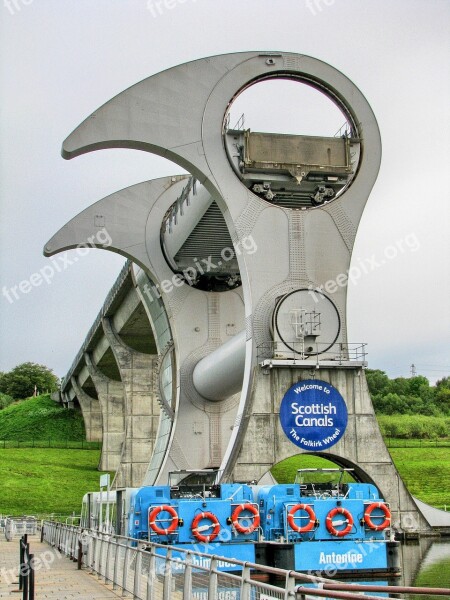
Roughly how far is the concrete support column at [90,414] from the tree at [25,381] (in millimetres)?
57825

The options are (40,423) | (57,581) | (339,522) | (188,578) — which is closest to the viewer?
(188,578)

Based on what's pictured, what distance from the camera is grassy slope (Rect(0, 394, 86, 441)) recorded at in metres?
101

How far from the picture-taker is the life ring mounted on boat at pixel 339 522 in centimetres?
2138

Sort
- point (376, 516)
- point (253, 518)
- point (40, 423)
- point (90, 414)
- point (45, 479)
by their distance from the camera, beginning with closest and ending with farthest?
point (376, 516) → point (253, 518) → point (45, 479) → point (90, 414) → point (40, 423)

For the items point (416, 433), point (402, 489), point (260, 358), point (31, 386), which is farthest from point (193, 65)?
point (31, 386)

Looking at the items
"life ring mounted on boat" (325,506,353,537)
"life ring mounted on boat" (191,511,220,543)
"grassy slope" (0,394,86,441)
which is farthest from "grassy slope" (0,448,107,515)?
"life ring mounted on boat" (325,506,353,537)

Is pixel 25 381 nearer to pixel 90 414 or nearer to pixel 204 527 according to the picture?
pixel 90 414

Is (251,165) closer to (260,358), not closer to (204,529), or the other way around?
(260,358)

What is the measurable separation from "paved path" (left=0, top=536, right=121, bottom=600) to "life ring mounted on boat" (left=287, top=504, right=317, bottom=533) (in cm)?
503

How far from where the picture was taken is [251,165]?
31.5 m

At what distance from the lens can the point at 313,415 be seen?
29625 millimetres

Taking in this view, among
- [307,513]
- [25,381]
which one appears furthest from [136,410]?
[25,381]

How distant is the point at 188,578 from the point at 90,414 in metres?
89.9

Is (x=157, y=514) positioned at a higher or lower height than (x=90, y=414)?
lower
